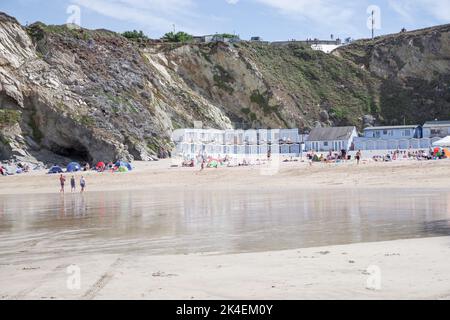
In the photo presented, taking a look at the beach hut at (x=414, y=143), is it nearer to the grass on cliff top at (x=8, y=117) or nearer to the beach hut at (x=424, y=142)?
the beach hut at (x=424, y=142)

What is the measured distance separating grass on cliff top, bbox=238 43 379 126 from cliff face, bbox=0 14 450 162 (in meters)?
0.21

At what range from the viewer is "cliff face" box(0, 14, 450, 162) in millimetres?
56781

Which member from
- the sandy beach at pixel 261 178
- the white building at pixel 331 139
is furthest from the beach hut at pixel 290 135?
the sandy beach at pixel 261 178

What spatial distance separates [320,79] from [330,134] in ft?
70.9

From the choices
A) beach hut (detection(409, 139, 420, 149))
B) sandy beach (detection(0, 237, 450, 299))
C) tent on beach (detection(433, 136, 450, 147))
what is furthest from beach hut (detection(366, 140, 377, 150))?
sandy beach (detection(0, 237, 450, 299))

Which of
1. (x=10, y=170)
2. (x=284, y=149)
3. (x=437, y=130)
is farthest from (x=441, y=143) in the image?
(x=10, y=170)

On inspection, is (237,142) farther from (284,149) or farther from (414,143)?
(414,143)

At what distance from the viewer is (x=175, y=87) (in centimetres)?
7294

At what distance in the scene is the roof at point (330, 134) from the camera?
73.1 metres

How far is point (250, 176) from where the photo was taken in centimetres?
4200

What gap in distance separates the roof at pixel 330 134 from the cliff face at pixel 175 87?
6254 millimetres

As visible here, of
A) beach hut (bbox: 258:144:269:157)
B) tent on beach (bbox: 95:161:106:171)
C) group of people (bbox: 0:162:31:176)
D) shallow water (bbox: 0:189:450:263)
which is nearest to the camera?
shallow water (bbox: 0:189:450:263)

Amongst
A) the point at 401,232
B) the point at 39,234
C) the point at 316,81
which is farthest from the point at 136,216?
the point at 316,81

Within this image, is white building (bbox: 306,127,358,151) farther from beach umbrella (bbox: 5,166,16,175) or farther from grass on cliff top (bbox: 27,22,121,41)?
beach umbrella (bbox: 5,166,16,175)
